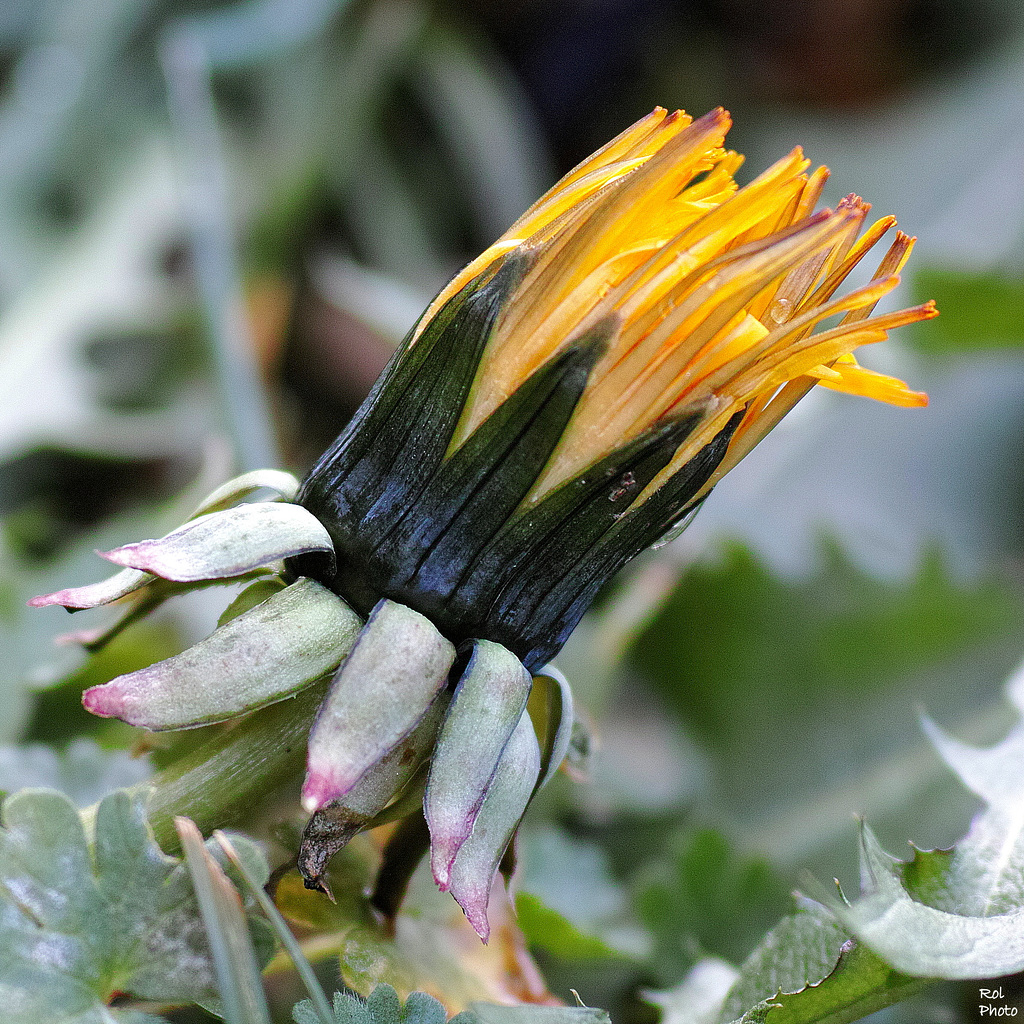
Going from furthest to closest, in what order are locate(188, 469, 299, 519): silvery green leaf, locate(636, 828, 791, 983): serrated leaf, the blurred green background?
the blurred green background → locate(636, 828, 791, 983): serrated leaf → locate(188, 469, 299, 519): silvery green leaf

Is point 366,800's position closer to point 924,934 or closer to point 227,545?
point 227,545

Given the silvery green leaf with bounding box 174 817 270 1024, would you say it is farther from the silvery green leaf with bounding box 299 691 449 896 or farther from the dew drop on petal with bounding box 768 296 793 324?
Result: the dew drop on petal with bounding box 768 296 793 324

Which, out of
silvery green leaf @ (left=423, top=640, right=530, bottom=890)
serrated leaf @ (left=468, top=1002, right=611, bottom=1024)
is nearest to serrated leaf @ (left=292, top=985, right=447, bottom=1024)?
serrated leaf @ (left=468, top=1002, right=611, bottom=1024)

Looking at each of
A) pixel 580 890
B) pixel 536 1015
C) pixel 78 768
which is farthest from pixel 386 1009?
pixel 580 890

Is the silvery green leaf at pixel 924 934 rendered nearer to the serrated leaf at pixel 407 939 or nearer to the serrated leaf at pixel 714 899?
the serrated leaf at pixel 407 939

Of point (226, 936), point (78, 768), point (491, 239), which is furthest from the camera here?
point (491, 239)

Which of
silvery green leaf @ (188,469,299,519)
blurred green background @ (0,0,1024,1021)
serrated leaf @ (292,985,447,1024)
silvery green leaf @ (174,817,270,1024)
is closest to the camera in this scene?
silvery green leaf @ (174,817,270,1024)
